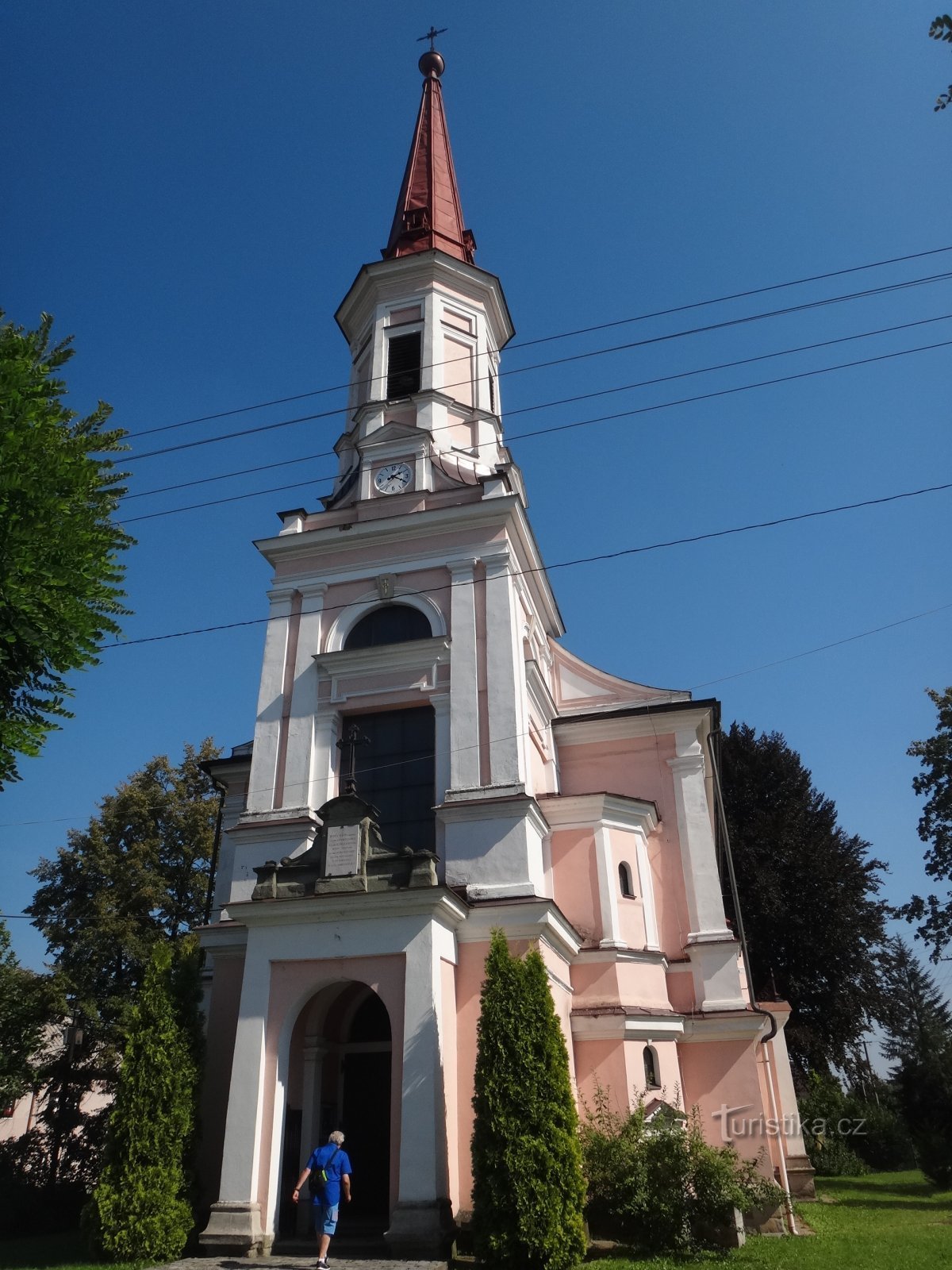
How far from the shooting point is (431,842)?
1658 cm

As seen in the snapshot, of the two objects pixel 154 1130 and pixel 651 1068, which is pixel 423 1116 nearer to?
pixel 154 1130

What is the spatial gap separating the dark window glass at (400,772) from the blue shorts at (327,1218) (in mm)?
6340

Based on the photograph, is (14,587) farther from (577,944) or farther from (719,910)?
(719,910)

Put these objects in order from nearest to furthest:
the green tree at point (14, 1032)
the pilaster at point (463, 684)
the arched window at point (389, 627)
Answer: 1. the pilaster at point (463, 684)
2. the arched window at point (389, 627)
3. the green tree at point (14, 1032)

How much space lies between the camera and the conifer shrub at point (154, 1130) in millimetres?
12055

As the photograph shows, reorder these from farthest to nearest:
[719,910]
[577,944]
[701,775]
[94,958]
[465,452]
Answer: [94,958] < [465,452] < [701,775] < [719,910] < [577,944]

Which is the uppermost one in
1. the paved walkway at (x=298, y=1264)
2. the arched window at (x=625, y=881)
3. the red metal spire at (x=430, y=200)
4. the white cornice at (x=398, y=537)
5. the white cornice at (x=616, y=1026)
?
the red metal spire at (x=430, y=200)

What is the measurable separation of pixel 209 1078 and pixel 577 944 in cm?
672

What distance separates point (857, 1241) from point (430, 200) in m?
25.9

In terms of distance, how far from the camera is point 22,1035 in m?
21.1

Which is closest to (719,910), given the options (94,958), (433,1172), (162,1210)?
(433,1172)

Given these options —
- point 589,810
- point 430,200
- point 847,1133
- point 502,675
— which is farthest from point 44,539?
point 847,1133

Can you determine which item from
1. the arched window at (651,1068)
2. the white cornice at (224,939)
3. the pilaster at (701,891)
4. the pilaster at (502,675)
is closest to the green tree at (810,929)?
the pilaster at (701,891)

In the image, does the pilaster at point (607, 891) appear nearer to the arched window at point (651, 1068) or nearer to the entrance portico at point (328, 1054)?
the arched window at point (651, 1068)
